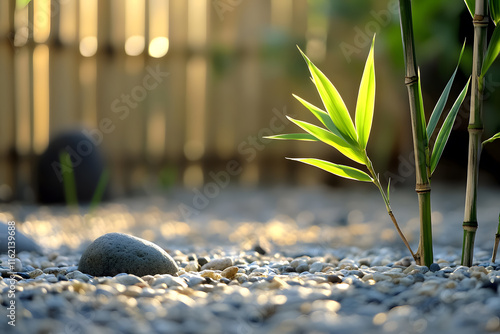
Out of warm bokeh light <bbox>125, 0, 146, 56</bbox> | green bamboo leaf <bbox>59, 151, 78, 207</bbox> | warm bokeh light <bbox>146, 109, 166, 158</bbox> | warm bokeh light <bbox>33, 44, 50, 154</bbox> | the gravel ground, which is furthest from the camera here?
warm bokeh light <bbox>146, 109, 166, 158</bbox>

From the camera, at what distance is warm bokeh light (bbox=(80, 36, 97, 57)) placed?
4820 mm

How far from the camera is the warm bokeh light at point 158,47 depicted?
513cm

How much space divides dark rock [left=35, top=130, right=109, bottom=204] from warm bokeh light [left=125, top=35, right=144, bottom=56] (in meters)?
1.07

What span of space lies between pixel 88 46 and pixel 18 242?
3035 mm

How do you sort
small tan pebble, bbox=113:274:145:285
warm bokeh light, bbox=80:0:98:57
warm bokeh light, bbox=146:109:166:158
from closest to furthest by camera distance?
small tan pebble, bbox=113:274:145:285 → warm bokeh light, bbox=80:0:98:57 → warm bokeh light, bbox=146:109:166:158

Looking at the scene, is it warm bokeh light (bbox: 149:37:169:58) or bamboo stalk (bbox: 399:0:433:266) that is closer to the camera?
bamboo stalk (bbox: 399:0:433:266)

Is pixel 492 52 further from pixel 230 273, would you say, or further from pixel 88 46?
pixel 88 46

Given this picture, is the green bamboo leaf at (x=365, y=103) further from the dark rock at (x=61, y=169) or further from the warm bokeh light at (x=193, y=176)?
the warm bokeh light at (x=193, y=176)

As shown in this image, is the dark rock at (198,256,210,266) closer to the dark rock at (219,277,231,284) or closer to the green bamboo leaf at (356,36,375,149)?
the dark rock at (219,277,231,284)

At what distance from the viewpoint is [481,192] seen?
15.0 feet

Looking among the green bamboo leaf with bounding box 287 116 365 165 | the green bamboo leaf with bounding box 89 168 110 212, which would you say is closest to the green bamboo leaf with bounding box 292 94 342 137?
the green bamboo leaf with bounding box 287 116 365 165

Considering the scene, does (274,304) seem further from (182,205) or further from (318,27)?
Result: (318,27)

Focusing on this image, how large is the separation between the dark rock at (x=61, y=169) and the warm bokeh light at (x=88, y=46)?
88 centimetres

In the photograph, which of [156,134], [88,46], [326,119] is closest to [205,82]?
[156,134]
